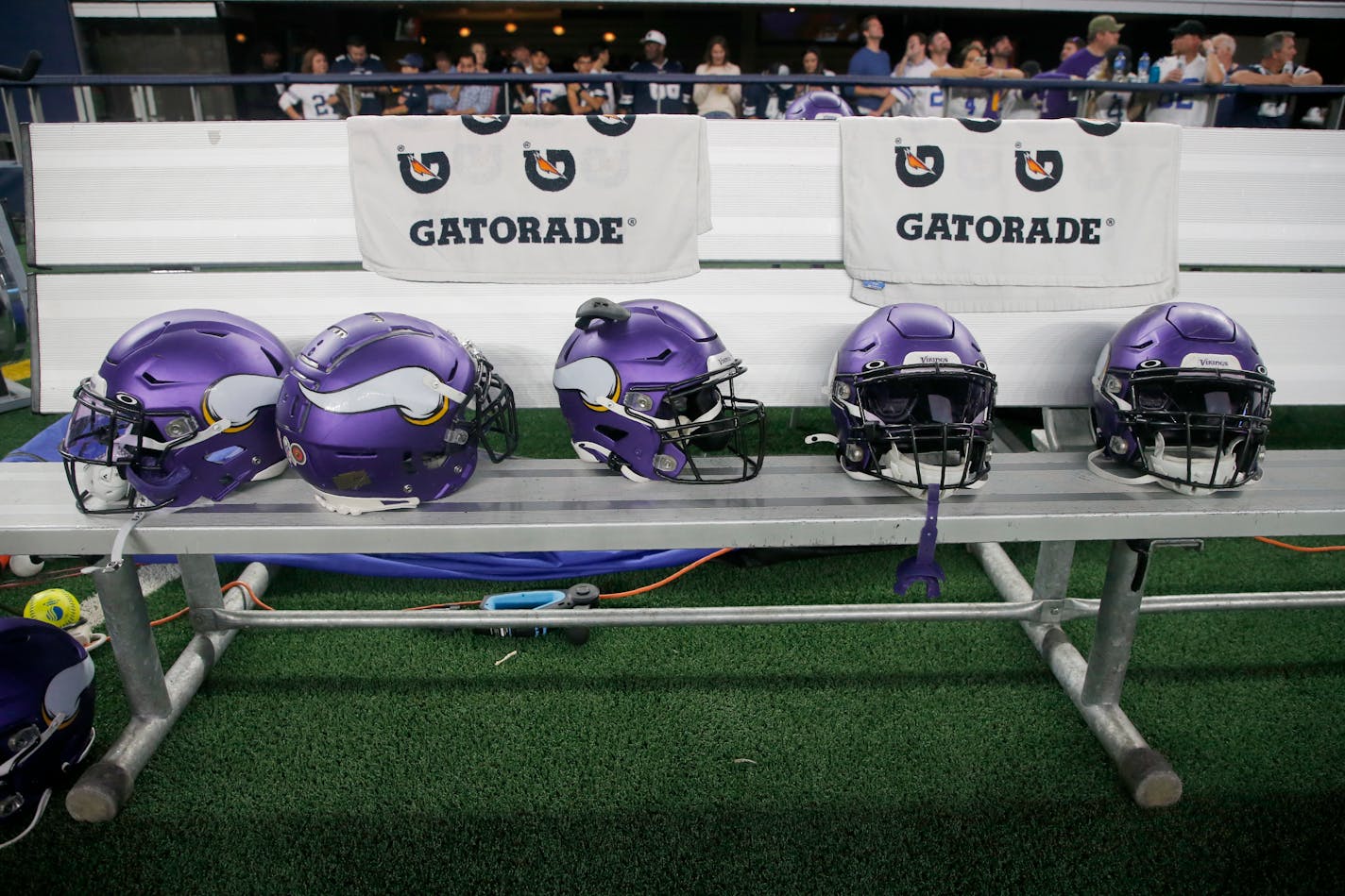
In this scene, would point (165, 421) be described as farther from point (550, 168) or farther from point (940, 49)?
point (940, 49)

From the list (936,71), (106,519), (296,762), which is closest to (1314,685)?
(296,762)

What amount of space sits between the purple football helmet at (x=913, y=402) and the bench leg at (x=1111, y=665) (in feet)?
1.44

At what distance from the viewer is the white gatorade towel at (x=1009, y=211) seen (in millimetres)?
2402

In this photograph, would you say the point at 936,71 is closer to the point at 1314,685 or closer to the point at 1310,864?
the point at 1314,685

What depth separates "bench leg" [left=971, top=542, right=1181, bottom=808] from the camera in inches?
73.2

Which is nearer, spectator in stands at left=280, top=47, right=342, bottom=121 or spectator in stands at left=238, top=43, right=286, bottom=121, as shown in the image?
spectator in stands at left=280, top=47, right=342, bottom=121

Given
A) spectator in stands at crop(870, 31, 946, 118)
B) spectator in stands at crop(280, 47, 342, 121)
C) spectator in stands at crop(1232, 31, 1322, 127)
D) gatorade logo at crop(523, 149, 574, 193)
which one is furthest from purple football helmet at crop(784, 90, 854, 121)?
spectator in stands at crop(280, 47, 342, 121)

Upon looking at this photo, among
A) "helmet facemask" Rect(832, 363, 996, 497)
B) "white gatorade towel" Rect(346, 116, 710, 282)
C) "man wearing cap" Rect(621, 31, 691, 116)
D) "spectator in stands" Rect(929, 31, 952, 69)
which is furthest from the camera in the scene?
"spectator in stands" Rect(929, 31, 952, 69)

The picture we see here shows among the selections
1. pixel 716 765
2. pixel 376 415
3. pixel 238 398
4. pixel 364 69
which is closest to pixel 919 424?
pixel 716 765

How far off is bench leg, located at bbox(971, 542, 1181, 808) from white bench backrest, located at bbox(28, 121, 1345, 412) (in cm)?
63

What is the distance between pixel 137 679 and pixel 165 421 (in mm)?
657

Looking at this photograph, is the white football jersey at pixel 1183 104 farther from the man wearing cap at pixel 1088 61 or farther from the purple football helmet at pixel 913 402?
the purple football helmet at pixel 913 402

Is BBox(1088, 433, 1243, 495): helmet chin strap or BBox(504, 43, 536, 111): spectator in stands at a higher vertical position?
BBox(504, 43, 536, 111): spectator in stands

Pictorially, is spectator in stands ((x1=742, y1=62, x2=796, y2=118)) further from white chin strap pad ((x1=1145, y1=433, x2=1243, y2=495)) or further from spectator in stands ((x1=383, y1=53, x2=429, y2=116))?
white chin strap pad ((x1=1145, y1=433, x2=1243, y2=495))
